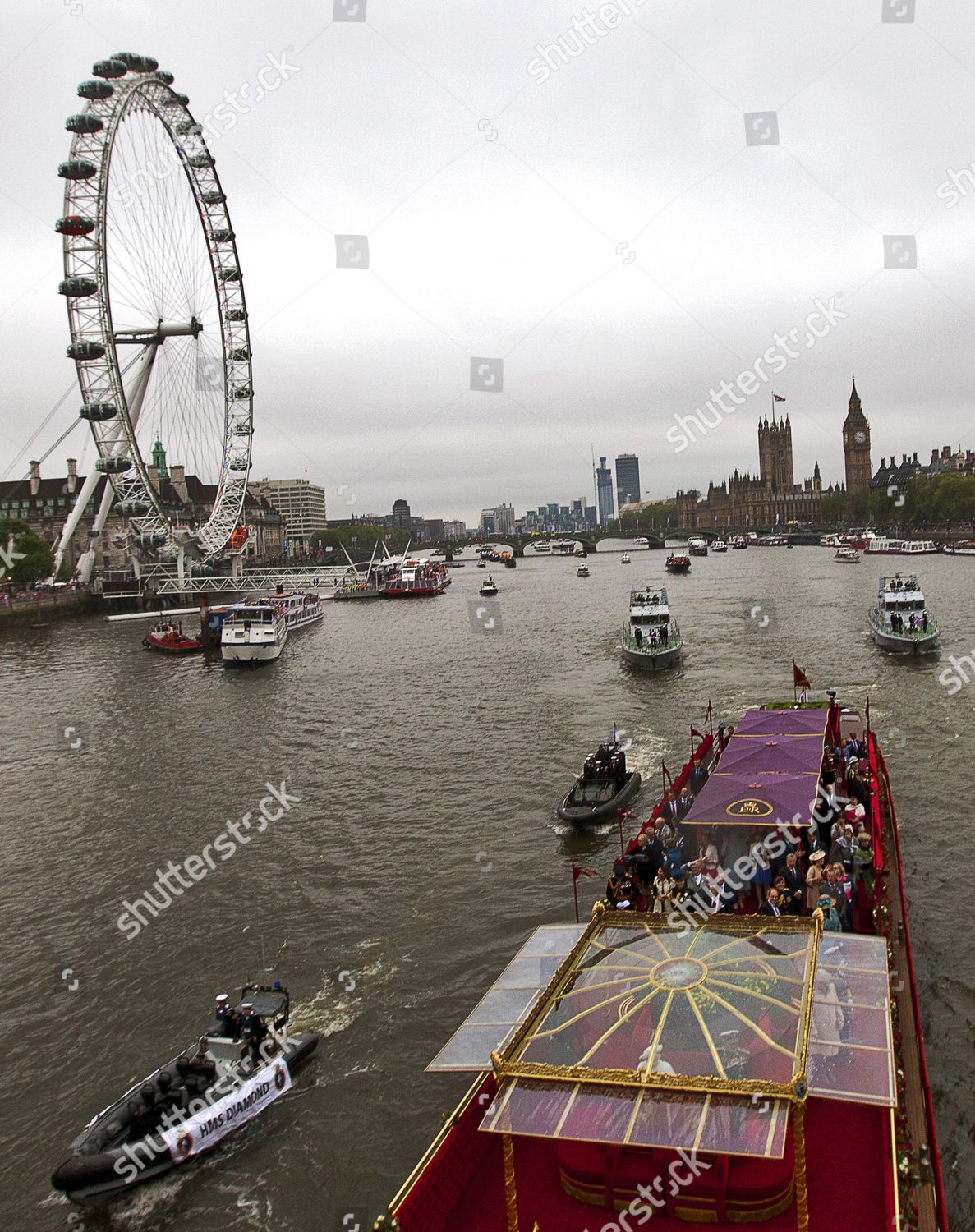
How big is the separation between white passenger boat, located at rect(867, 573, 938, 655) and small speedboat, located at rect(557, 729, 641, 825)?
29169mm

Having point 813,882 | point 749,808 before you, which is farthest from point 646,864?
point 813,882

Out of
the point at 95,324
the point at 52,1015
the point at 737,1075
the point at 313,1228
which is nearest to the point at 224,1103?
the point at 313,1228

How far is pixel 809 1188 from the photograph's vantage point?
9352 mm

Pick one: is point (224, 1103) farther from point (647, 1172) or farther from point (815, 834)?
point (815, 834)

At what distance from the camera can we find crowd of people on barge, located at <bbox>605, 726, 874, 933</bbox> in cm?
1434

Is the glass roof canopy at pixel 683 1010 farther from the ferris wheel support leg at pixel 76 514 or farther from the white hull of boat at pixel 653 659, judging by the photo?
the ferris wheel support leg at pixel 76 514

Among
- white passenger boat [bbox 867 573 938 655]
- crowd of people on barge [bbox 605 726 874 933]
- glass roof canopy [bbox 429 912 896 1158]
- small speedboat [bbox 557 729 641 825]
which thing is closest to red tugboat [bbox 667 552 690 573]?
white passenger boat [bbox 867 573 938 655]

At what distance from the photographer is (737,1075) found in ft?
27.1

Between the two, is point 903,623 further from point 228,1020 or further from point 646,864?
point 228,1020

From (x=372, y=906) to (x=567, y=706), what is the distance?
73.5ft

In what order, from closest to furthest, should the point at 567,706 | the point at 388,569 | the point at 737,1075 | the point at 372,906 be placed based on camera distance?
the point at 737,1075, the point at 372,906, the point at 567,706, the point at 388,569

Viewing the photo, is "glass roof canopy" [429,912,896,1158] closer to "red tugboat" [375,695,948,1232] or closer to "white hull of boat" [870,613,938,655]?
"red tugboat" [375,695,948,1232]

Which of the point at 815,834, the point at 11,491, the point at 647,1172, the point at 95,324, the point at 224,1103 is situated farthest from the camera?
the point at 11,491

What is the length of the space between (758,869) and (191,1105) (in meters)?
9.35
